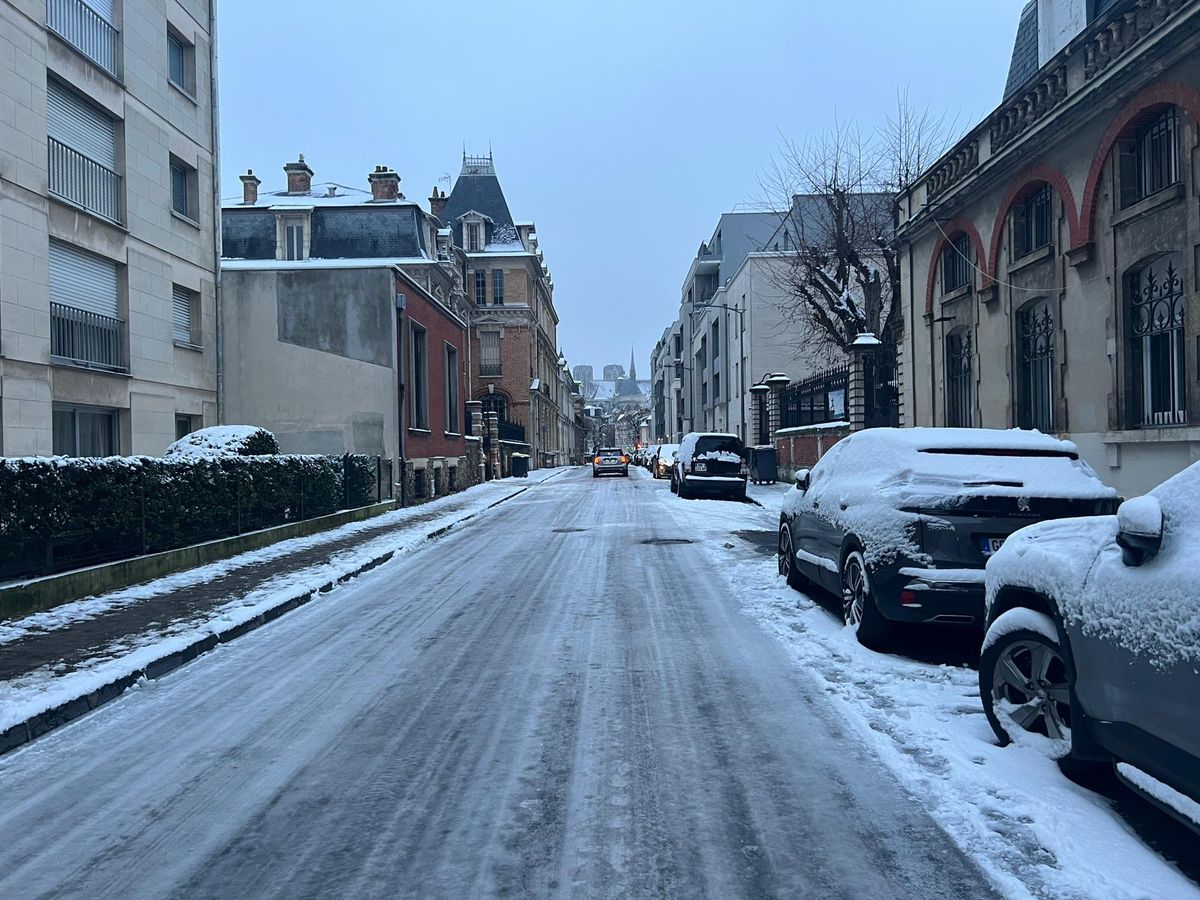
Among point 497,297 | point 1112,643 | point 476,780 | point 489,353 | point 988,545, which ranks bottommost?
point 476,780

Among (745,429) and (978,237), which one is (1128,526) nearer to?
(978,237)

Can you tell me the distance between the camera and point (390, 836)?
367cm

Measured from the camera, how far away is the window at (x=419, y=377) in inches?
1017

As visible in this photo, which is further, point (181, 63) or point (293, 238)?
point (293, 238)

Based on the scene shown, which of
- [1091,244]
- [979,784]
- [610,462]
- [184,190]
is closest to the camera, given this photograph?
[979,784]

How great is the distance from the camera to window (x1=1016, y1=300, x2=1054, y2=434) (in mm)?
15430

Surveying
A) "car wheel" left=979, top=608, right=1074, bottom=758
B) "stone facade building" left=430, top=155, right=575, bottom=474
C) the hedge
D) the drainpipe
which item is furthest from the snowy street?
"stone facade building" left=430, top=155, right=575, bottom=474

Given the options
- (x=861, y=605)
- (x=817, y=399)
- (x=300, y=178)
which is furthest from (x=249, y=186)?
(x=861, y=605)

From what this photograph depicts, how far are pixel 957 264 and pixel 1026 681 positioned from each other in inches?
663

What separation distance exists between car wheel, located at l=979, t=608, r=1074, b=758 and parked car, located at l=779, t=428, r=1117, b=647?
5.49 feet

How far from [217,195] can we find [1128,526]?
72.2 ft

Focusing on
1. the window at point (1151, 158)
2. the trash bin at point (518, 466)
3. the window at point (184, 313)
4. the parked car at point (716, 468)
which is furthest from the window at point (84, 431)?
the trash bin at point (518, 466)

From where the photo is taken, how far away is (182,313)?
793 inches

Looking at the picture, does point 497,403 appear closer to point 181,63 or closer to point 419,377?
point 419,377
